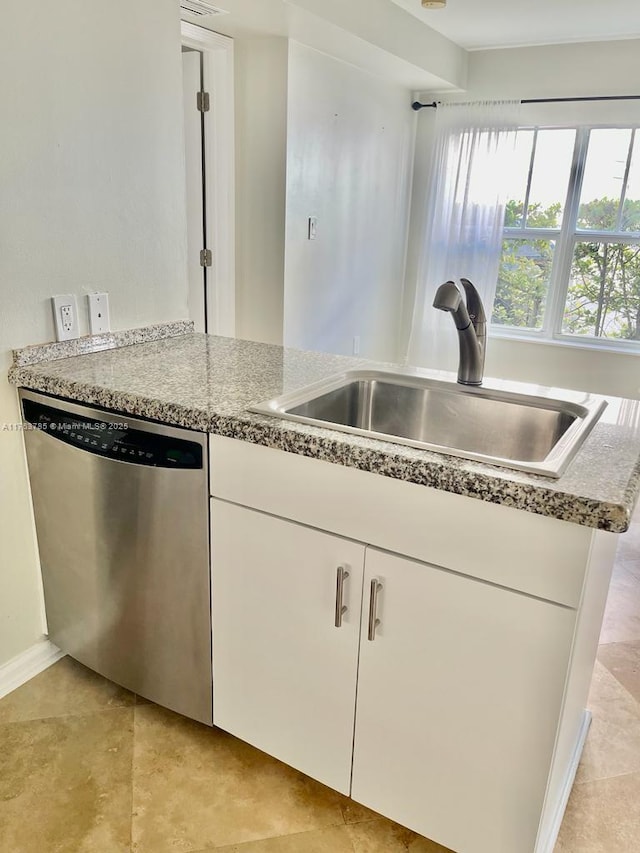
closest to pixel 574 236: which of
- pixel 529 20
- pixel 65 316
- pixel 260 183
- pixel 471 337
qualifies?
pixel 529 20

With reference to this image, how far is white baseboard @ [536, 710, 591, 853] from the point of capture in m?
1.35

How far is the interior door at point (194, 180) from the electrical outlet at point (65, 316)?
134 centimetres

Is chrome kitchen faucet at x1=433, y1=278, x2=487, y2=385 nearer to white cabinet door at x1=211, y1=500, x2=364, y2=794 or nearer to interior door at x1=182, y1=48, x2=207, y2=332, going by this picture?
white cabinet door at x1=211, y1=500, x2=364, y2=794

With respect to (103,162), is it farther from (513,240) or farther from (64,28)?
(513,240)

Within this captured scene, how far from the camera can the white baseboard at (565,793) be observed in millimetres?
1353

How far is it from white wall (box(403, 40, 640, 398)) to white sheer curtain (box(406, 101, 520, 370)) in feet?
0.40

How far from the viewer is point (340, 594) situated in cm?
132

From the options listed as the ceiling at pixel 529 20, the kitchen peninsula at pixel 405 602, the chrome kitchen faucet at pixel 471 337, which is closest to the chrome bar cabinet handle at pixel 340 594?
the kitchen peninsula at pixel 405 602

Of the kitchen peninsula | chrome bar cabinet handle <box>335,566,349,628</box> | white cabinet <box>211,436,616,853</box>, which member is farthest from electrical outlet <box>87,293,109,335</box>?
chrome bar cabinet handle <box>335,566,349,628</box>

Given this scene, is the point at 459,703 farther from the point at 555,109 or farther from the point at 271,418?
the point at 555,109

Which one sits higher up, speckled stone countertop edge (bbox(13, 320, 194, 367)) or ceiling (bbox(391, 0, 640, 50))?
ceiling (bbox(391, 0, 640, 50))

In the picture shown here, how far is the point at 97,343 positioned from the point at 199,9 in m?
1.78

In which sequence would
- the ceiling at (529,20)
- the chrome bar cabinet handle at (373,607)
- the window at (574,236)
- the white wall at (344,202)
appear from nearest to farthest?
the chrome bar cabinet handle at (373,607) → the ceiling at (529,20) → the white wall at (344,202) → the window at (574,236)

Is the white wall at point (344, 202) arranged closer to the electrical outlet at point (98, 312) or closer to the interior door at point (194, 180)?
the interior door at point (194, 180)
